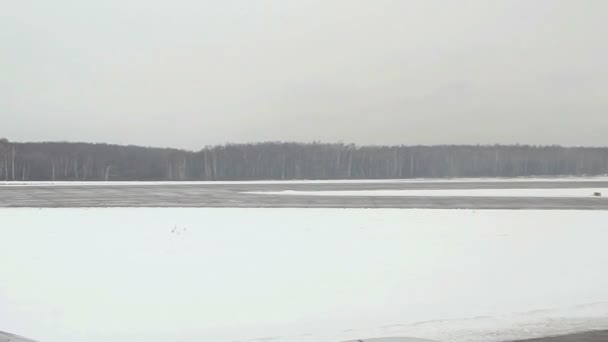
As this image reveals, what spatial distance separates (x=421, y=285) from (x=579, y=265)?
391 cm

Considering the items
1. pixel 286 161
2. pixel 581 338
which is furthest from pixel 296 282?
pixel 286 161

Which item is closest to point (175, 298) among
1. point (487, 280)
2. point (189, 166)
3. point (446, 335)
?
point (446, 335)

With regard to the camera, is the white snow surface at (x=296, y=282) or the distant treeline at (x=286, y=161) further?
the distant treeline at (x=286, y=161)

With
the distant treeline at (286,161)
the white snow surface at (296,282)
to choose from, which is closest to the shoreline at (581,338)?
the white snow surface at (296,282)

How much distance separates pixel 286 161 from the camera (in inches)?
3209

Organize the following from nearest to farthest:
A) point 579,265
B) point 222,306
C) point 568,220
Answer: point 222,306
point 579,265
point 568,220

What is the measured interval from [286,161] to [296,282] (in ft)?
240

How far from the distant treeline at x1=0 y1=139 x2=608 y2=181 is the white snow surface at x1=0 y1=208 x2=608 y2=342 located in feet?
187

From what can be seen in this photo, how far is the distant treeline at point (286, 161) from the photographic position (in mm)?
71812

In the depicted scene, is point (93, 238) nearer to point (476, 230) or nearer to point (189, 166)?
point (476, 230)

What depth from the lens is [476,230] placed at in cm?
1472

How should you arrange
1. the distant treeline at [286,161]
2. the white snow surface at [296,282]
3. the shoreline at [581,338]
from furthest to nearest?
the distant treeline at [286,161] → the white snow surface at [296,282] → the shoreline at [581,338]

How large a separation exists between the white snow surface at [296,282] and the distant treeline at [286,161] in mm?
57089

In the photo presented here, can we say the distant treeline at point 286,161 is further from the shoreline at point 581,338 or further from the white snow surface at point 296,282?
the shoreline at point 581,338
